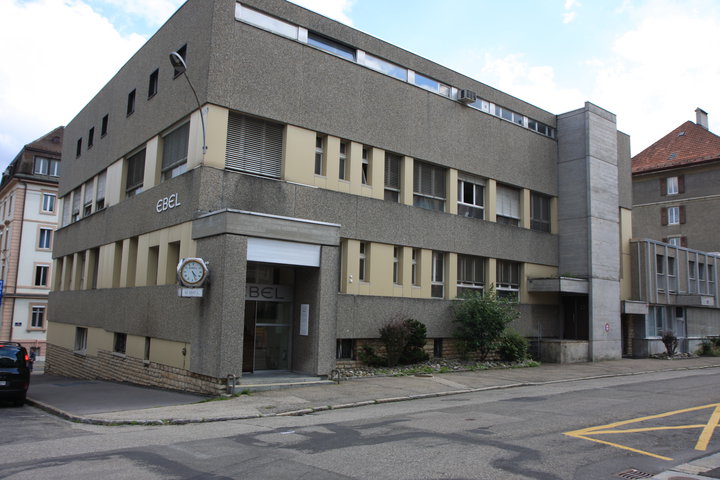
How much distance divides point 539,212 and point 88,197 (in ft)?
68.8

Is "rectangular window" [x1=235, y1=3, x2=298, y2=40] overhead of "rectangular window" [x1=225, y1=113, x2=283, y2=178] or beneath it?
overhead

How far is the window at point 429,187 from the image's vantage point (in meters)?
21.1

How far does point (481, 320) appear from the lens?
66.8 ft

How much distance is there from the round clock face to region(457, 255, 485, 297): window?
1107cm

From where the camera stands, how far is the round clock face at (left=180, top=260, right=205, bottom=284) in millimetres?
14289

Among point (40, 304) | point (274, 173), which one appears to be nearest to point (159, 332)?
point (274, 173)

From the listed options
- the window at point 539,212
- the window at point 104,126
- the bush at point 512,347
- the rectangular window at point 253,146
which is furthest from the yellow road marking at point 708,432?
the window at point 104,126

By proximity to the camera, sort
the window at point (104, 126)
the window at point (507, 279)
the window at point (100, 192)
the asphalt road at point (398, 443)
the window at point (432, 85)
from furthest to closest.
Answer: the window at point (104, 126)
the window at point (100, 192)
the window at point (507, 279)
the window at point (432, 85)
the asphalt road at point (398, 443)

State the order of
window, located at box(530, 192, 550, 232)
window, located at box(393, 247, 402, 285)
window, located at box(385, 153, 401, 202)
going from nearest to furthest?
window, located at box(393, 247, 402, 285)
window, located at box(385, 153, 401, 202)
window, located at box(530, 192, 550, 232)

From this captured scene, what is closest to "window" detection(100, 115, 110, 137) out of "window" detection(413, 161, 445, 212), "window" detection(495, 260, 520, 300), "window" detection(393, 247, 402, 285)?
"window" detection(413, 161, 445, 212)

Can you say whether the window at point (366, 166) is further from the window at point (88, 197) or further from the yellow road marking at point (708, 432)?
the window at point (88, 197)

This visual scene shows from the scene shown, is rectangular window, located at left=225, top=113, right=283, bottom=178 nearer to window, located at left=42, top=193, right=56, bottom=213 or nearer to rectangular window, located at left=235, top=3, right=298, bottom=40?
rectangular window, located at left=235, top=3, right=298, bottom=40

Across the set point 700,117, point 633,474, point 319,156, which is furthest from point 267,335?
point 700,117

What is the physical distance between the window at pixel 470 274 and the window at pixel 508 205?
2536 millimetres
